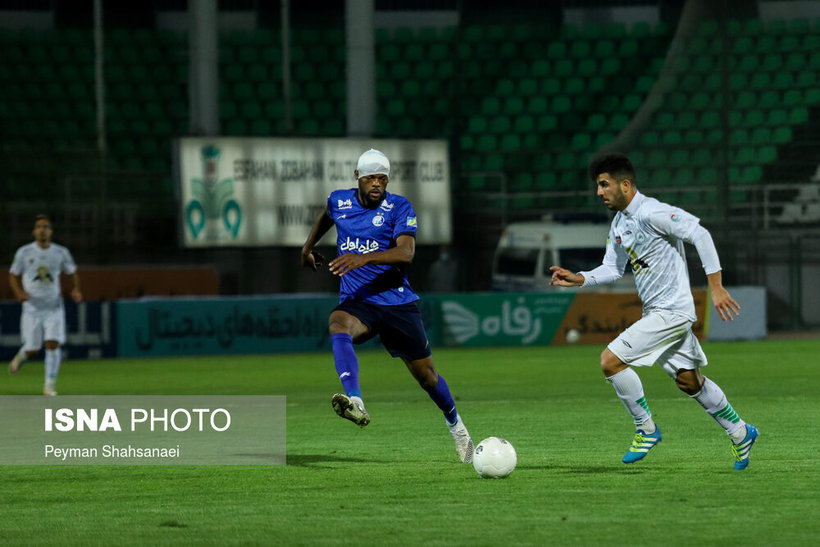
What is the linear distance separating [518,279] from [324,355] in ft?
16.7

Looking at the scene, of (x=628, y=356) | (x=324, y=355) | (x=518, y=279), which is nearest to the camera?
(x=628, y=356)

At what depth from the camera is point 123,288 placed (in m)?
26.6

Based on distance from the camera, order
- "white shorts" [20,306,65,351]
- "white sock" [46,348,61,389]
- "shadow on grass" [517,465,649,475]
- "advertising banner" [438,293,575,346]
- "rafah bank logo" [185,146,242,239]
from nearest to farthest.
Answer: "shadow on grass" [517,465,649,475] < "white sock" [46,348,61,389] < "white shorts" [20,306,65,351] < "rafah bank logo" [185,146,242,239] < "advertising banner" [438,293,575,346]

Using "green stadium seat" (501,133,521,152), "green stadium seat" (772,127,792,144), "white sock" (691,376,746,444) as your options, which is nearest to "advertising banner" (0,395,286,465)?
"white sock" (691,376,746,444)

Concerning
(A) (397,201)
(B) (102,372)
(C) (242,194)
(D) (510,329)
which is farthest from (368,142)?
(A) (397,201)

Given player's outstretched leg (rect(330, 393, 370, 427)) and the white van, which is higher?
the white van

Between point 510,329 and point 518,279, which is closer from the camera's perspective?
point 510,329

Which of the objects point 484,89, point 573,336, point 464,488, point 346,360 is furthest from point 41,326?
point 484,89

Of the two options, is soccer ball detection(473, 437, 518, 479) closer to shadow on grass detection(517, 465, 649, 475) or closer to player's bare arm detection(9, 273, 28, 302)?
shadow on grass detection(517, 465, 649, 475)

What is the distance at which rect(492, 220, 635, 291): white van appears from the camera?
25.9 metres

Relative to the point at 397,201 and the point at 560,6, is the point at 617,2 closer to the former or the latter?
the point at 560,6

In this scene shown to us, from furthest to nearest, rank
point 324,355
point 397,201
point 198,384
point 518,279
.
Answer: point 518,279 < point 324,355 < point 198,384 < point 397,201

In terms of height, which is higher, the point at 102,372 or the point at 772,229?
the point at 772,229

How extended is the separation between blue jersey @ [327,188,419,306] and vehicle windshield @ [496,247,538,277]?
17.0m
